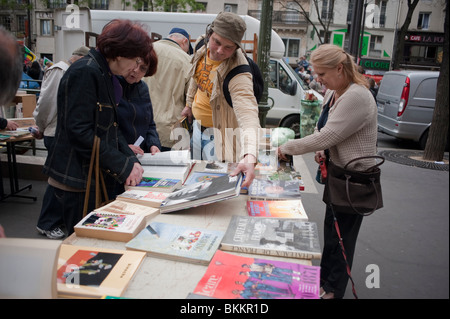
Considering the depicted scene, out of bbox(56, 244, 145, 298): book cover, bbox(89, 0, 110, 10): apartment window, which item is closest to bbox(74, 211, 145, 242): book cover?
bbox(56, 244, 145, 298): book cover

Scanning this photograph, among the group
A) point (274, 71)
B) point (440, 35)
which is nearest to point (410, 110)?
point (274, 71)

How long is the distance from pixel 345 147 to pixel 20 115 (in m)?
4.97

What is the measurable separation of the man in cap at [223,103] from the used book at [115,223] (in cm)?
53

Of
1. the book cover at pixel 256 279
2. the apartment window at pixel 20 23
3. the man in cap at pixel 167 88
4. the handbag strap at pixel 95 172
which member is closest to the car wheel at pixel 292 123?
the man in cap at pixel 167 88

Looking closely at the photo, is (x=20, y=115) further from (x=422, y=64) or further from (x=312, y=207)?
(x=422, y=64)

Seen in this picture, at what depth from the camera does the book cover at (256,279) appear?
1103mm

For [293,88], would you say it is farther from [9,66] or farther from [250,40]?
[9,66]

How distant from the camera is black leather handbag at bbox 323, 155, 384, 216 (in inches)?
83.5

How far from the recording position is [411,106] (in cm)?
702

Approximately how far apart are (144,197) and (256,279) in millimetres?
833

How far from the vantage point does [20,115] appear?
545cm

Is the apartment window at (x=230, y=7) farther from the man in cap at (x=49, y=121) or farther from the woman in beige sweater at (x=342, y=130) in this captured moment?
the woman in beige sweater at (x=342, y=130)

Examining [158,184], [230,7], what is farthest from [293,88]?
[230,7]

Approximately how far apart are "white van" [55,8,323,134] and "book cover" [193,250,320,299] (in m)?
6.54
